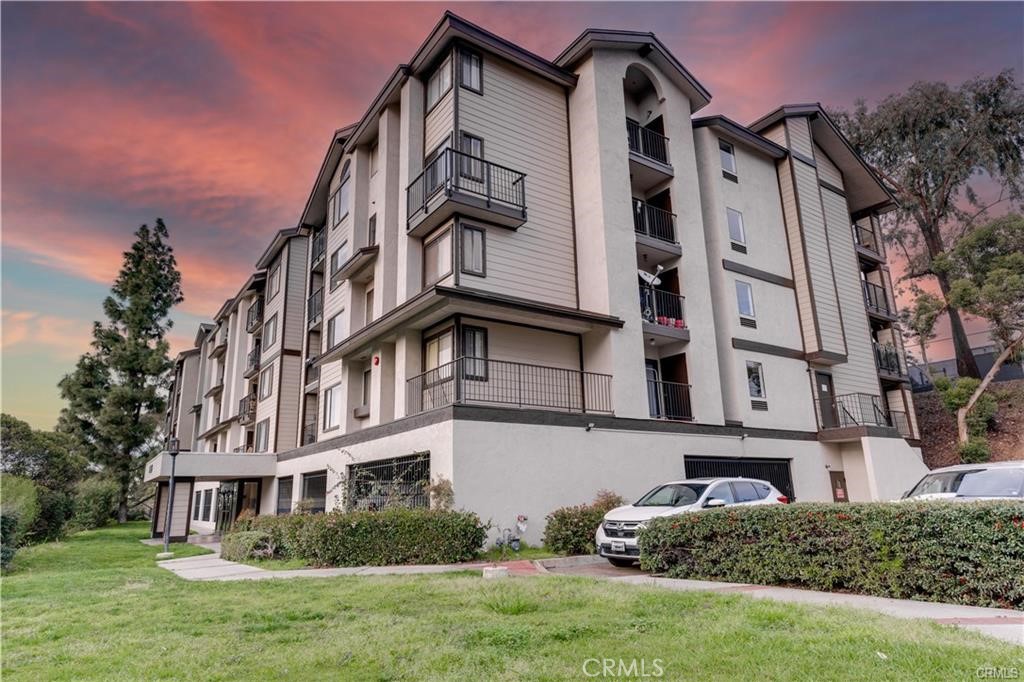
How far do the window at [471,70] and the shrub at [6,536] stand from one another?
640 inches

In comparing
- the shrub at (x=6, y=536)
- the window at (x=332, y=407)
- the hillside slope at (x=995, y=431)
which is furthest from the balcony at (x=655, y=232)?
the shrub at (x=6, y=536)

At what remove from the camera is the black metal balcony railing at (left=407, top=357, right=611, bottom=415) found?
16.3 metres

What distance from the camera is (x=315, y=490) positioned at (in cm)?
2286

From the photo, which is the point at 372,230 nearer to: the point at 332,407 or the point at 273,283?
the point at 332,407

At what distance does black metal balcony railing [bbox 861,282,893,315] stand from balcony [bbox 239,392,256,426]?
101ft

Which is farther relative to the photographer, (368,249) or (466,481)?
(368,249)

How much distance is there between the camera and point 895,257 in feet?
116

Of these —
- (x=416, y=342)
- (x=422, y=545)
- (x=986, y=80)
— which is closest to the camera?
(x=422, y=545)

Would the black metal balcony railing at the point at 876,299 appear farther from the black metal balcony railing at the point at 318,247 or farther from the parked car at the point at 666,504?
Result: the black metal balcony railing at the point at 318,247

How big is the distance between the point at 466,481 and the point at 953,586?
921 cm

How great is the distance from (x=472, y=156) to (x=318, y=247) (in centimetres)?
1385

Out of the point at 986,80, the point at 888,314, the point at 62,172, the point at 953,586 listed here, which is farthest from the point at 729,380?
the point at 986,80

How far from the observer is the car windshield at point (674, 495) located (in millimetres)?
12625

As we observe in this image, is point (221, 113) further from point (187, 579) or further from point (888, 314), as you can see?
point (888, 314)
